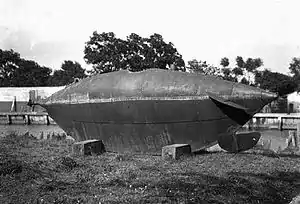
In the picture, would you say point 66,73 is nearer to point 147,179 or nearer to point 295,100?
point 295,100

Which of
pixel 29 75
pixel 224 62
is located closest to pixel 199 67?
pixel 224 62

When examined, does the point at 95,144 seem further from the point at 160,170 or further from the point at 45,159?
the point at 160,170

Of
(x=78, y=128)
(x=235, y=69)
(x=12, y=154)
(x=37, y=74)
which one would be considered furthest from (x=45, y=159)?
(x=37, y=74)

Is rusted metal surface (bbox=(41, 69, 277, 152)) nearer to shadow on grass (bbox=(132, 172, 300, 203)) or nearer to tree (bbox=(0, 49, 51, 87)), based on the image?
shadow on grass (bbox=(132, 172, 300, 203))

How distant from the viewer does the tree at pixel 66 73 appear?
77012mm

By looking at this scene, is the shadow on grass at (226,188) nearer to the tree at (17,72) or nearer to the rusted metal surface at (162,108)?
the rusted metal surface at (162,108)

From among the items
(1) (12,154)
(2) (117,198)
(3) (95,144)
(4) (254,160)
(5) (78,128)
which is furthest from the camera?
(5) (78,128)

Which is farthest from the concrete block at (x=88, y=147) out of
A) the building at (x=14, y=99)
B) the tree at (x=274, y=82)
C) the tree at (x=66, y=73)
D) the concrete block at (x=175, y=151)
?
the tree at (x=66, y=73)

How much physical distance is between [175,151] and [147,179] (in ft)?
8.20

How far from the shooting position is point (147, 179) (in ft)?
25.9

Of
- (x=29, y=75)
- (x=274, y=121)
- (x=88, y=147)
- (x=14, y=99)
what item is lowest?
(x=274, y=121)

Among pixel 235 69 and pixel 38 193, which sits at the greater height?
pixel 235 69

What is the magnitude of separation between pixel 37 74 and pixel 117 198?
8186 centimetres

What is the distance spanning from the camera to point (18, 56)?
273 feet
